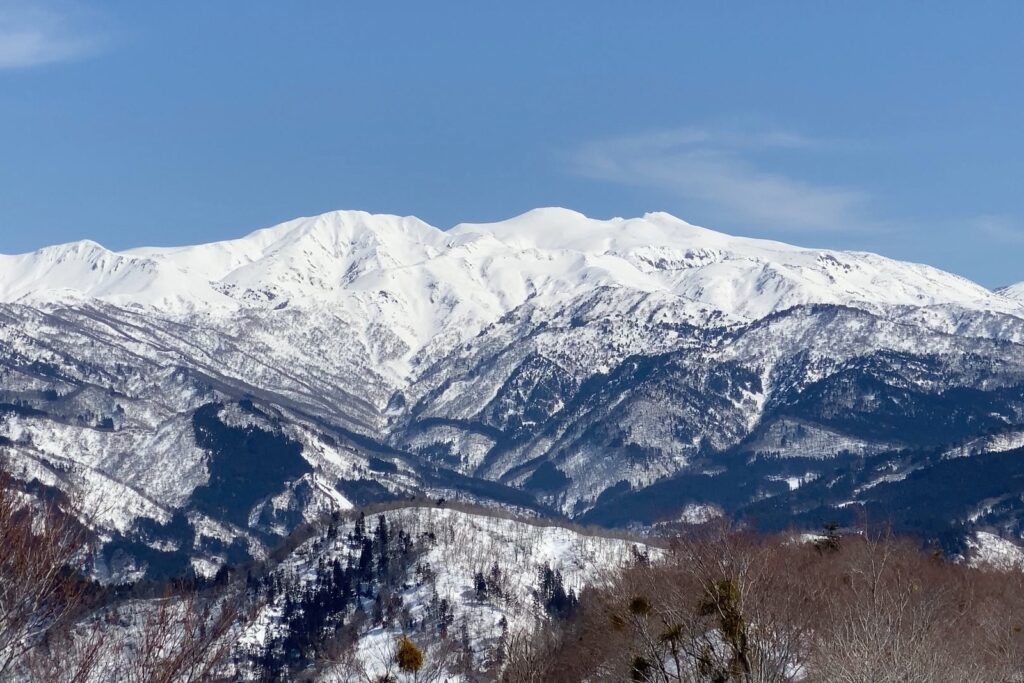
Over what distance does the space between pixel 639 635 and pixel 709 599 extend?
11451 millimetres

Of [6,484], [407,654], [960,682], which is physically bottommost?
[960,682]

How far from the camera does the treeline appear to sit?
205ft

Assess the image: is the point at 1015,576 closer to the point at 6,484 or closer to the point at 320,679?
the point at 320,679

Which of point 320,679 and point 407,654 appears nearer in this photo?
point 407,654

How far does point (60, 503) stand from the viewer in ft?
138

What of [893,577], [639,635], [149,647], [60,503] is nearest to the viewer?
[149,647]

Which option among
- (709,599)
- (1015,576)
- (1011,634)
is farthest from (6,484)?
(1015,576)

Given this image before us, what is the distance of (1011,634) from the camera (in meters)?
81.8

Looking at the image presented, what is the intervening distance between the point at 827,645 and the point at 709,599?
25.2 feet

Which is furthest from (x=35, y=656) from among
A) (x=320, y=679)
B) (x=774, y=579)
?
(x=320, y=679)

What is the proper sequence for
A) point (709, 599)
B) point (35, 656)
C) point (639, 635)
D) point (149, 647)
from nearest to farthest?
point (149, 647) → point (35, 656) → point (709, 599) → point (639, 635)

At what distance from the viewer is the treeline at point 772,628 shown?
6244cm

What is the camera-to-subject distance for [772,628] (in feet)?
228

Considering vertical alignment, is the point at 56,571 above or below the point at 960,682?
above
